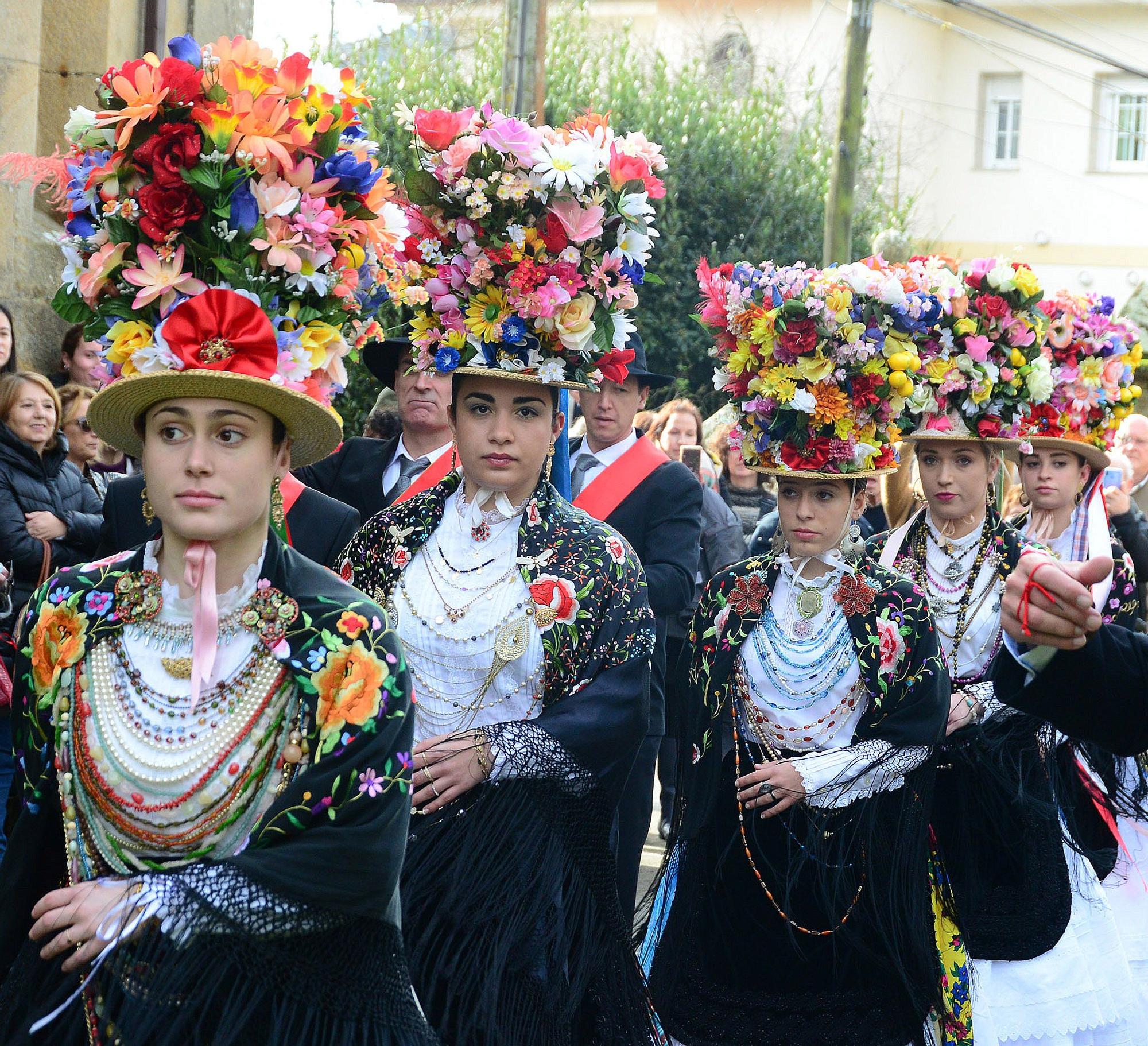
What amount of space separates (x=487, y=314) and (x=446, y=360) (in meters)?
0.17

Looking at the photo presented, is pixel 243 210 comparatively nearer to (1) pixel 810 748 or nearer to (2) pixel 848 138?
Result: (1) pixel 810 748

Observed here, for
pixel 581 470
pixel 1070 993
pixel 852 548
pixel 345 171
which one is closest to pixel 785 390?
pixel 852 548

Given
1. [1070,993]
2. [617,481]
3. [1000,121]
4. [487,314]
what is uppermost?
[1000,121]

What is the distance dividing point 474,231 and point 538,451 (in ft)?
2.06

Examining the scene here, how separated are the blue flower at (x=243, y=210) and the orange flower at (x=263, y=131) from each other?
5 cm

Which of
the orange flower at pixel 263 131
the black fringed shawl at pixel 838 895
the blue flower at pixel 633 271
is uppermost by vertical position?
the orange flower at pixel 263 131

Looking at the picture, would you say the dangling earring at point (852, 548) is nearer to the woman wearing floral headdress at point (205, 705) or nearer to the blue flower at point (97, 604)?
the woman wearing floral headdress at point (205, 705)

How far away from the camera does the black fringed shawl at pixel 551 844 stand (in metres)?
3.66

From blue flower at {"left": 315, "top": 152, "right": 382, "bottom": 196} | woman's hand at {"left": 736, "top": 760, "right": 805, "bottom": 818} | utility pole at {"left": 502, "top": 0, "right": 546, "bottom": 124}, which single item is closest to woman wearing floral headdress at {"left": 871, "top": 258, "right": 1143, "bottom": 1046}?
woman's hand at {"left": 736, "top": 760, "right": 805, "bottom": 818}

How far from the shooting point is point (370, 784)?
278 cm

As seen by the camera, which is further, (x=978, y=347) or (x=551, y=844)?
(x=978, y=347)

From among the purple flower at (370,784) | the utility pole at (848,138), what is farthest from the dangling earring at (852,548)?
the utility pole at (848,138)

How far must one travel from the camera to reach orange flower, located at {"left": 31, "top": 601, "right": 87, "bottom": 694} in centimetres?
293

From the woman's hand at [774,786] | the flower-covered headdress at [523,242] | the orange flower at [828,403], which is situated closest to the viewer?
the flower-covered headdress at [523,242]
